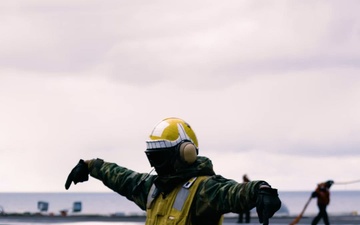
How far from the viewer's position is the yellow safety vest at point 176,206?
780 cm

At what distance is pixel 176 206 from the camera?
7863 mm

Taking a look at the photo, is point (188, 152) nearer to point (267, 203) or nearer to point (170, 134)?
point (170, 134)

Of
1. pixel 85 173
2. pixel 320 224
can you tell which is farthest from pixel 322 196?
pixel 85 173

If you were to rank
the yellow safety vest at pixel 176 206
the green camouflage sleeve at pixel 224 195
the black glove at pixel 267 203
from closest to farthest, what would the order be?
1. the black glove at pixel 267 203
2. the green camouflage sleeve at pixel 224 195
3. the yellow safety vest at pixel 176 206

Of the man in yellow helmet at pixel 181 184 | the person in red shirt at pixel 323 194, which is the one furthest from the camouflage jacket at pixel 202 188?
the person in red shirt at pixel 323 194

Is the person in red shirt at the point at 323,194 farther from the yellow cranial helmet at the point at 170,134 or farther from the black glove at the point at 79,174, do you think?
the yellow cranial helmet at the point at 170,134

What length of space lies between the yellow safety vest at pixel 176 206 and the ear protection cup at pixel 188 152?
0.13 metres

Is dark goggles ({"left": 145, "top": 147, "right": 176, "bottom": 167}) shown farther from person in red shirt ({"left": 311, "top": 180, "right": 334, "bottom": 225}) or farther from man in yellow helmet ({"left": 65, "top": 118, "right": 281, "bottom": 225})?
person in red shirt ({"left": 311, "top": 180, "right": 334, "bottom": 225})

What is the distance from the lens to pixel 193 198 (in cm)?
780

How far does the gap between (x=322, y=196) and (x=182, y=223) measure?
2355cm

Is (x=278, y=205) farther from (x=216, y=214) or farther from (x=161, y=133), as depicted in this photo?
(x=161, y=133)

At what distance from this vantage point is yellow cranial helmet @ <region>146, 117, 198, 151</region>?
7988mm

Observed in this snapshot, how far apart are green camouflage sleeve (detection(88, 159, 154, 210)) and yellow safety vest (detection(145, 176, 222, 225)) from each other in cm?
37

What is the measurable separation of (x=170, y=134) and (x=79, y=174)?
1148 mm
